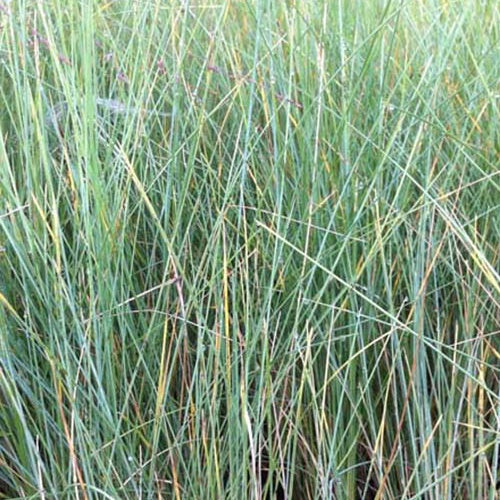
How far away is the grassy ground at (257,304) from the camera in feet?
3.46

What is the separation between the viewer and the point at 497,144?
52.8 inches

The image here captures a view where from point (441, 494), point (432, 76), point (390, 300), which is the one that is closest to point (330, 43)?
point (432, 76)

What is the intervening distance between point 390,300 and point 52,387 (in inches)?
17.7

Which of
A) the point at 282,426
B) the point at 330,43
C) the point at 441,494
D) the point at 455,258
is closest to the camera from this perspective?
the point at 441,494

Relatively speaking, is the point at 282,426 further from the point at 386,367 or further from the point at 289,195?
the point at 289,195

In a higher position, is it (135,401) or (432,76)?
(432,76)

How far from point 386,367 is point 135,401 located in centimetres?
35

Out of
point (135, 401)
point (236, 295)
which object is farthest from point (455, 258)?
point (135, 401)

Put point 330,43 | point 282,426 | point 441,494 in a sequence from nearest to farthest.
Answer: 1. point 441,494
2. point 282,426
3. point 330,43

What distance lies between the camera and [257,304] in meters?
1.11

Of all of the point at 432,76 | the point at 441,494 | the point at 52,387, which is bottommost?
the point at 441,494

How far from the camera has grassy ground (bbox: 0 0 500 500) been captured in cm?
106

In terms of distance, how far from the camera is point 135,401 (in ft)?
3.72

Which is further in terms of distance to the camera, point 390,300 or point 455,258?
point 455,258
